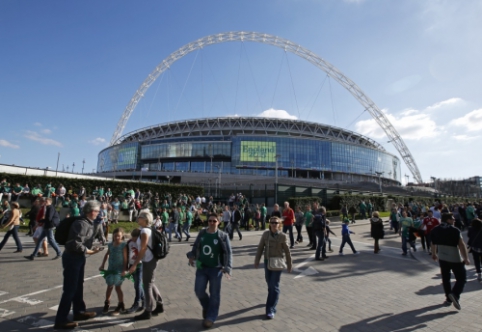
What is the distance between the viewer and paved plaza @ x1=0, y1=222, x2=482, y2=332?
4.69 meters

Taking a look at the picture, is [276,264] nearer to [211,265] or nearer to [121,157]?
[211,265]

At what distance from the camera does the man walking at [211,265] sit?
464 centimetres

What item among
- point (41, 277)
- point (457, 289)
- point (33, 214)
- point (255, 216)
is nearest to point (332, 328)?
point (457, 289)

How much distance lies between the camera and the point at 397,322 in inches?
193

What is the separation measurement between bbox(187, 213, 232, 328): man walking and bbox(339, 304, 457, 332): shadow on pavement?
2062mm

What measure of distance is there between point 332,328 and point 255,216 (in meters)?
14.9

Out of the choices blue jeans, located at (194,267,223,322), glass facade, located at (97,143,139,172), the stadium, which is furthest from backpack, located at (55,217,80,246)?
glass facade, located at (97,143,139,172)

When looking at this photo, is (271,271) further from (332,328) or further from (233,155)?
(233,155)

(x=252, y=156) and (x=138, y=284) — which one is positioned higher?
(x=252, y=156)

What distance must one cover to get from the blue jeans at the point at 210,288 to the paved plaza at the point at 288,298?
1.01ft

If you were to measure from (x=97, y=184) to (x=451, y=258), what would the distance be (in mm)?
28146

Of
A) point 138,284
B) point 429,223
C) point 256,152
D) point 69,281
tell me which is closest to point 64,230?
point 69,281

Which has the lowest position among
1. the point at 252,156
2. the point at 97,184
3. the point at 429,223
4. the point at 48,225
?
the point at 48,225

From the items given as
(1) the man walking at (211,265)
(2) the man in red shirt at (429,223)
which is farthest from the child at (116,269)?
(2) the man in red shirt at (429,223)
